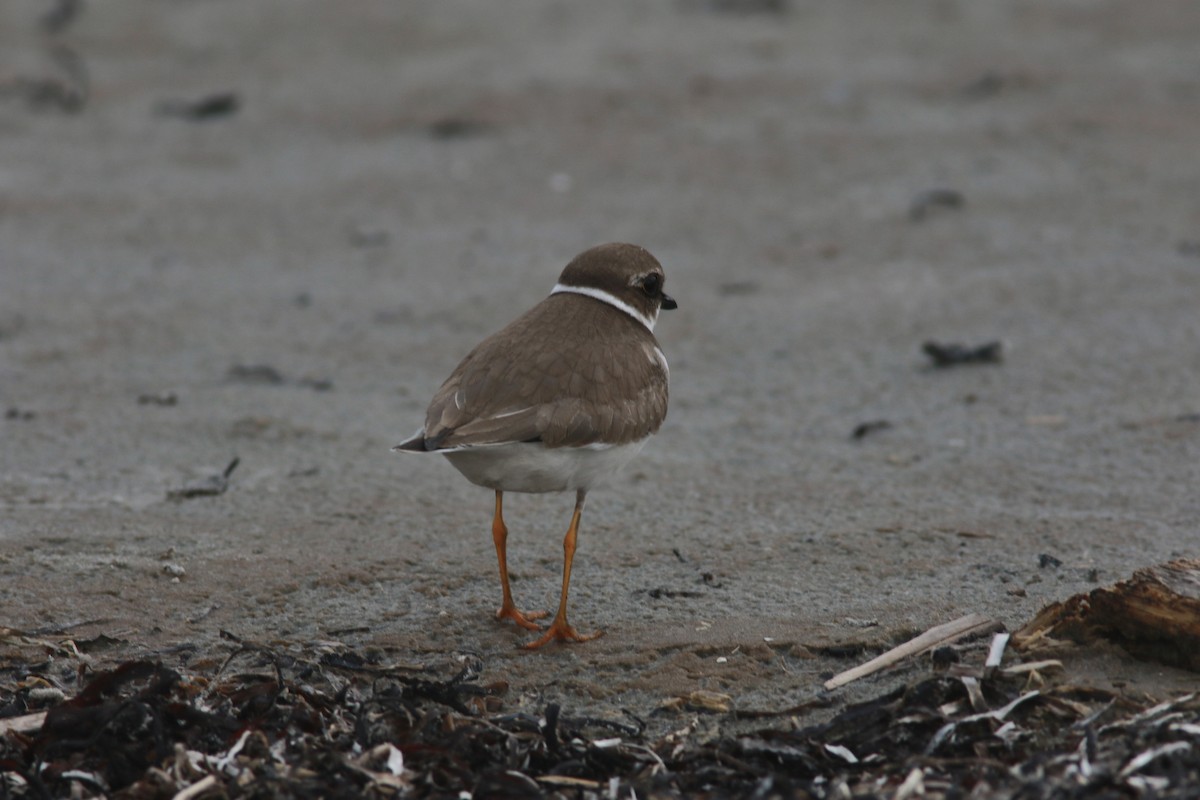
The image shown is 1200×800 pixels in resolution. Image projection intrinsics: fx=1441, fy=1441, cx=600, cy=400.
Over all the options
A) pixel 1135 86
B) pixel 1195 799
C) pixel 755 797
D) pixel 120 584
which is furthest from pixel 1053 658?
pixel 1135 86

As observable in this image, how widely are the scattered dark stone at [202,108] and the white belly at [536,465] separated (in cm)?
824

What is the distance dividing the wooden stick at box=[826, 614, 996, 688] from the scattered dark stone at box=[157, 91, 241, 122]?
9.36 m

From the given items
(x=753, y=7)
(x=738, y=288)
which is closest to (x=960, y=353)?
(x=738, y=288)

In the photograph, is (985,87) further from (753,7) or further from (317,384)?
(317,384)

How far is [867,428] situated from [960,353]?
1012 mm

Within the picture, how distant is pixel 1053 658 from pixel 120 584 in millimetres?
2976

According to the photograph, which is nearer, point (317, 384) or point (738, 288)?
point (317, 384)

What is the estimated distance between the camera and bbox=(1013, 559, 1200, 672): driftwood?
388 cm

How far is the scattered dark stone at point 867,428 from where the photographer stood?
21.6ft

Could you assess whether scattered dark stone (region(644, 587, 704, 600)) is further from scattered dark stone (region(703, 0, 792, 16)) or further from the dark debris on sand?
scattered dark stone (region(703, 0, 792, 16))

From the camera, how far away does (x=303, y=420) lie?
6699 millimetres

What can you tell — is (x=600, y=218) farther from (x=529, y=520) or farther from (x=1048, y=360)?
(x=529, y=520)

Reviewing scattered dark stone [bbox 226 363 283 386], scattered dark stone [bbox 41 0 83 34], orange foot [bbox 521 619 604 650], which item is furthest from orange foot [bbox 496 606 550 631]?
scattered dark stone [bbox 41 0 83 34]

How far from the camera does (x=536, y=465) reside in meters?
4.59
